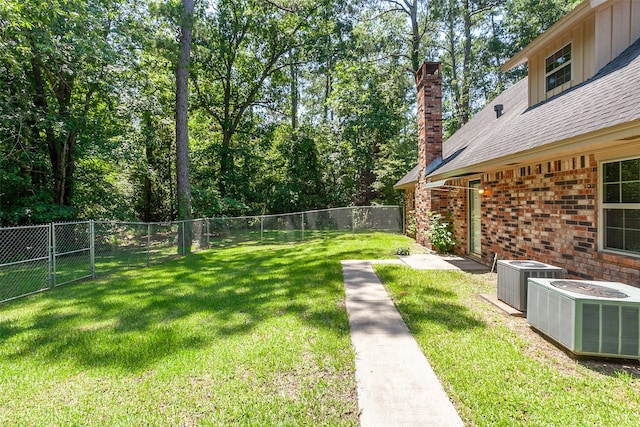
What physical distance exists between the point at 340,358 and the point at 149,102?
13471 mm

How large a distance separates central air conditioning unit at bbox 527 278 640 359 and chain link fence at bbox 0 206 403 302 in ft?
24.9

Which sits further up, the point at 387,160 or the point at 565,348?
the point at 387,160

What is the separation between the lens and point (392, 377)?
2809 millimetres

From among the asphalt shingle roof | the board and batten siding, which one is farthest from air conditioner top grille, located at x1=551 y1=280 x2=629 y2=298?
the board and batten siding

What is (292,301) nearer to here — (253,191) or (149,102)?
(149,102)

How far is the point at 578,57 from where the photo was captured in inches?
221

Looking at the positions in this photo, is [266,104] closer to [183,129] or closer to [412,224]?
[183,129]

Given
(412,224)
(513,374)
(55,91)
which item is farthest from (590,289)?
(55,91)

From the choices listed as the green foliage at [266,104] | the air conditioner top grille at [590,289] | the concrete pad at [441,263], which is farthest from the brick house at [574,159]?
the green foliage at [266,104]

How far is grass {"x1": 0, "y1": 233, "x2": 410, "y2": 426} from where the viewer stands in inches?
95.7

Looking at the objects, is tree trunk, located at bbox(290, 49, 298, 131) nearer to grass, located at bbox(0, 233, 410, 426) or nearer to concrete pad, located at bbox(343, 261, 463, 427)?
grass, located at bbox(0, 233, 410, 426)

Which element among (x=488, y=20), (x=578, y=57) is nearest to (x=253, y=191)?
(x=578, y=57)

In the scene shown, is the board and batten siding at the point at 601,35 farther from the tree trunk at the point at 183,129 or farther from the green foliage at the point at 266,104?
the tree trunk at the point at 183,129

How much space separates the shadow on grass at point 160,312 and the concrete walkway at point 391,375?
356mm
